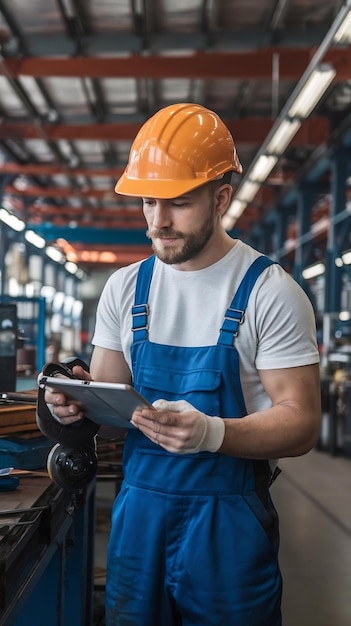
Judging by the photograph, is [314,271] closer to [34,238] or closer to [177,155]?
[34,238]

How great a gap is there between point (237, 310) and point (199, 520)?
0.45 meters

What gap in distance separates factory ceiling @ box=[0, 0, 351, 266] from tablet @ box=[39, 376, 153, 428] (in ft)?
11.9

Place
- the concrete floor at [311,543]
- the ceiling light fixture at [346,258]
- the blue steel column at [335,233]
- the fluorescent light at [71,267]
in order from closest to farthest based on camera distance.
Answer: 1. the concrete floor at [311,543]
2. the ceiling light fixture at [346,258]
3. the blue steel column at [335,233]
4. the fluorescent light at [71,267]


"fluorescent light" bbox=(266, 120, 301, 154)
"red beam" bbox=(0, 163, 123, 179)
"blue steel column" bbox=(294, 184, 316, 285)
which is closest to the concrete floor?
"fluorescent light" bbox=(266, 120, 301, 154)

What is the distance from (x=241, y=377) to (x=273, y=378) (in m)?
0.08

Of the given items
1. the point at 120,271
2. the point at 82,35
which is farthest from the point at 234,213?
the point at 120,271

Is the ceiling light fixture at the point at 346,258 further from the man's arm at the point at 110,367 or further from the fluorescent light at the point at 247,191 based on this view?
the man's arm at the point at 110,367

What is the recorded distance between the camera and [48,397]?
162 centimetres

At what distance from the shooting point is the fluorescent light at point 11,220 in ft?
25.3

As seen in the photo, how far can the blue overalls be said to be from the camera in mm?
1564

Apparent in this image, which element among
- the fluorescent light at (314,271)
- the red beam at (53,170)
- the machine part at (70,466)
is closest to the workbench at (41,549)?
the machine part at (70,466)

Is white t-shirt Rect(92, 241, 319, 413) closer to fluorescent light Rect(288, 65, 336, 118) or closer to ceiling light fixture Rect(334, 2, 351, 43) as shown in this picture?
ceiling light fixture Rect(334, 2, 351, 43)

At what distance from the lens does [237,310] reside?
5.22 feet

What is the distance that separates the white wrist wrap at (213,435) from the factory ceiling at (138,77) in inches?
145
